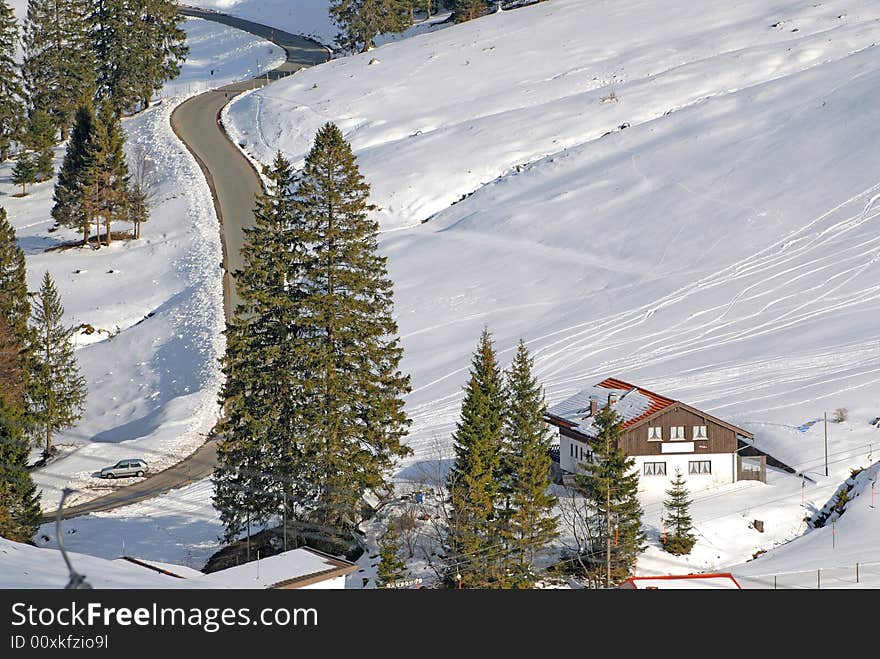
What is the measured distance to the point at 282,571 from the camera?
26562mm

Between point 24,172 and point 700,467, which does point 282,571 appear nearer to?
point 700,467

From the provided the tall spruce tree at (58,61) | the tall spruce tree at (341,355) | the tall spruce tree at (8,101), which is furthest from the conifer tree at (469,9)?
the tall spruce tree at (341,355)

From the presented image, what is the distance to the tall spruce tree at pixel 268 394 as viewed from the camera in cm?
3772

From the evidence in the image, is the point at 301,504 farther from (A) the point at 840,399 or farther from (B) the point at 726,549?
(A) the point at 840,399

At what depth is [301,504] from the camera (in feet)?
124

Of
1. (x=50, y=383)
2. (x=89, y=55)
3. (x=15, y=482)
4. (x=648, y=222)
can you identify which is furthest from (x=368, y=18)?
(x=15, y=482)

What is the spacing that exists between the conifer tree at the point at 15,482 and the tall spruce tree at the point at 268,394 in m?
5.98

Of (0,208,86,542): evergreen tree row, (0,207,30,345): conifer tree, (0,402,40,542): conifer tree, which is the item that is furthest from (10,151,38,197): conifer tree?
(0,402,40,542): conifer tree

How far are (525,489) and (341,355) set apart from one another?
664 centimetres

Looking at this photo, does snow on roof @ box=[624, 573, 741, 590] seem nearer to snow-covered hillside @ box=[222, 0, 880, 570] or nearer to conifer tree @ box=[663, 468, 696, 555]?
conifer tree @ box=[663, 468, 696, 555]

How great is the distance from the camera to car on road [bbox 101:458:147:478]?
48531 mm

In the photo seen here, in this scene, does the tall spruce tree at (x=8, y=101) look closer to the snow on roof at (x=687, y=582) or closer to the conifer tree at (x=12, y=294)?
the conifer tree at (x=12, y=294)

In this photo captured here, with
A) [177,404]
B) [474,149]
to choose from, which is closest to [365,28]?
[474,149]

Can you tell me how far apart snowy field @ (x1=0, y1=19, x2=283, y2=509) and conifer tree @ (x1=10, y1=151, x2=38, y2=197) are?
0.89m
